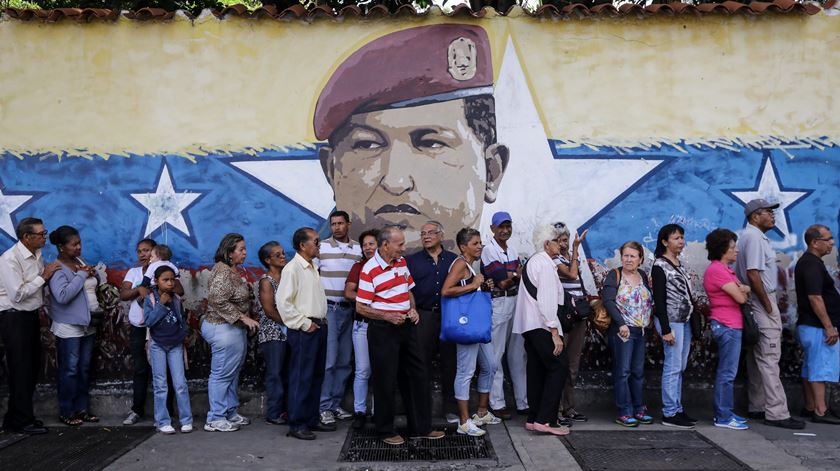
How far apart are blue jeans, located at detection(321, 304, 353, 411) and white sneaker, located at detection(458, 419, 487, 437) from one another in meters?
1.30

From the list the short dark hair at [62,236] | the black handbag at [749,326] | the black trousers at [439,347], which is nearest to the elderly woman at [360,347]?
the black trousers at [439,347]


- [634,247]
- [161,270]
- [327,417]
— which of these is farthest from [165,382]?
[634,247]

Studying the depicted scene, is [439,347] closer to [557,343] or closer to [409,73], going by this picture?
[557,343]

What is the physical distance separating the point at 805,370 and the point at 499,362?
9.81ft

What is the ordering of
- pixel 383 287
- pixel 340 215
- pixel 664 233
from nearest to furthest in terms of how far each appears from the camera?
pixel 383 287 < pixel 664 233 < pixel 340 215

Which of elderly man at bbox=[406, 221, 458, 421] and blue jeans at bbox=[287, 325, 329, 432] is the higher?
elderly man at bbox=[406, 221, 458, 421]

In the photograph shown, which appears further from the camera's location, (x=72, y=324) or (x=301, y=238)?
(x=72, y=324)

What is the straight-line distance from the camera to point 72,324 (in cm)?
732

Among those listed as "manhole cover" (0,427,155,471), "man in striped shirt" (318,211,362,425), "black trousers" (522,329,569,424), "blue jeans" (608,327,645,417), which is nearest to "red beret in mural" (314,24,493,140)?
"man in striped shirt" (318,211,362,425)

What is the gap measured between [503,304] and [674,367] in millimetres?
1698

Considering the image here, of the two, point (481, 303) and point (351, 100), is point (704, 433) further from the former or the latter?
point (351, 100)

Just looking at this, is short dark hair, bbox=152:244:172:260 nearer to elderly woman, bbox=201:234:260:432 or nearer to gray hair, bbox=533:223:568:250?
elderly woman, bbox=201:234:260:432

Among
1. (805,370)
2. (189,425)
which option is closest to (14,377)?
(189,425)

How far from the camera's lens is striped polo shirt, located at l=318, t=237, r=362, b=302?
297 inches
